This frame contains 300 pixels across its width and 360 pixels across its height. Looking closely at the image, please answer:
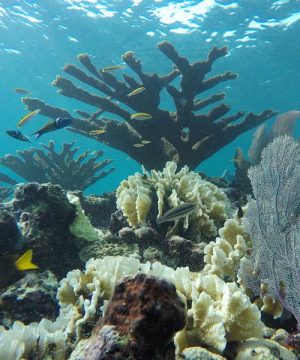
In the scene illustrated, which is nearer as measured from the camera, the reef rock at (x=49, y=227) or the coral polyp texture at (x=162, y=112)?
the reef rock at (x=49, y=227)

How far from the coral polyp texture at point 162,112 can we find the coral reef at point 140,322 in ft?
20.0

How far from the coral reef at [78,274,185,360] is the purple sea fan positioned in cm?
152

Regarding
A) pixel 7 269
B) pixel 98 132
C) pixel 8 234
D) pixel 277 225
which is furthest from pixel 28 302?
pixel 98 132

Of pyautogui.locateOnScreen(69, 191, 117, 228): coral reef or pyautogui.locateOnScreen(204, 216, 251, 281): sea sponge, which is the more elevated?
pyautogui.locateOnScreen(204, 216, 251, 281): sea sponge

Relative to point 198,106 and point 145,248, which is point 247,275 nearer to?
point 145,248

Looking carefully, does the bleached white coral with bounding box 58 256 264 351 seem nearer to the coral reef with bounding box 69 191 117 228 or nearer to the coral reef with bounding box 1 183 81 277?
the coral reef with bounding box 1 183 81 277

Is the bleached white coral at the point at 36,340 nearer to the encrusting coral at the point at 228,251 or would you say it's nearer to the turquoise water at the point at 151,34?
the encrusting coral at the point at 228,251

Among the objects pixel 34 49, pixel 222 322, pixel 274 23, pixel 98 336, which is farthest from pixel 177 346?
pixel 34 49

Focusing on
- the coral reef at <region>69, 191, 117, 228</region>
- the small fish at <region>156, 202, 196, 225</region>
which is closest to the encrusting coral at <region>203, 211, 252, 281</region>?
the small fish at <region>156, 202, 196, 225</region>

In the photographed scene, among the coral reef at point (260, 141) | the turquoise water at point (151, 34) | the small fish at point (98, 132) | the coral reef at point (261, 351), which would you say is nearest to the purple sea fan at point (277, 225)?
the coral reef at point (261, 351)

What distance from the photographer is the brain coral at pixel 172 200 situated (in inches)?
186

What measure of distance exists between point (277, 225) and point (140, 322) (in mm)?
2247

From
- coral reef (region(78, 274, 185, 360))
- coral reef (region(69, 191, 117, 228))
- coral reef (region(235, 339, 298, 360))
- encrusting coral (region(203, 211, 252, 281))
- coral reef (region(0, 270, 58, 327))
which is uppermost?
coral reef (region(78, 274, 185, 360))

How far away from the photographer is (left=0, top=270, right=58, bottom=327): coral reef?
3.30 m
